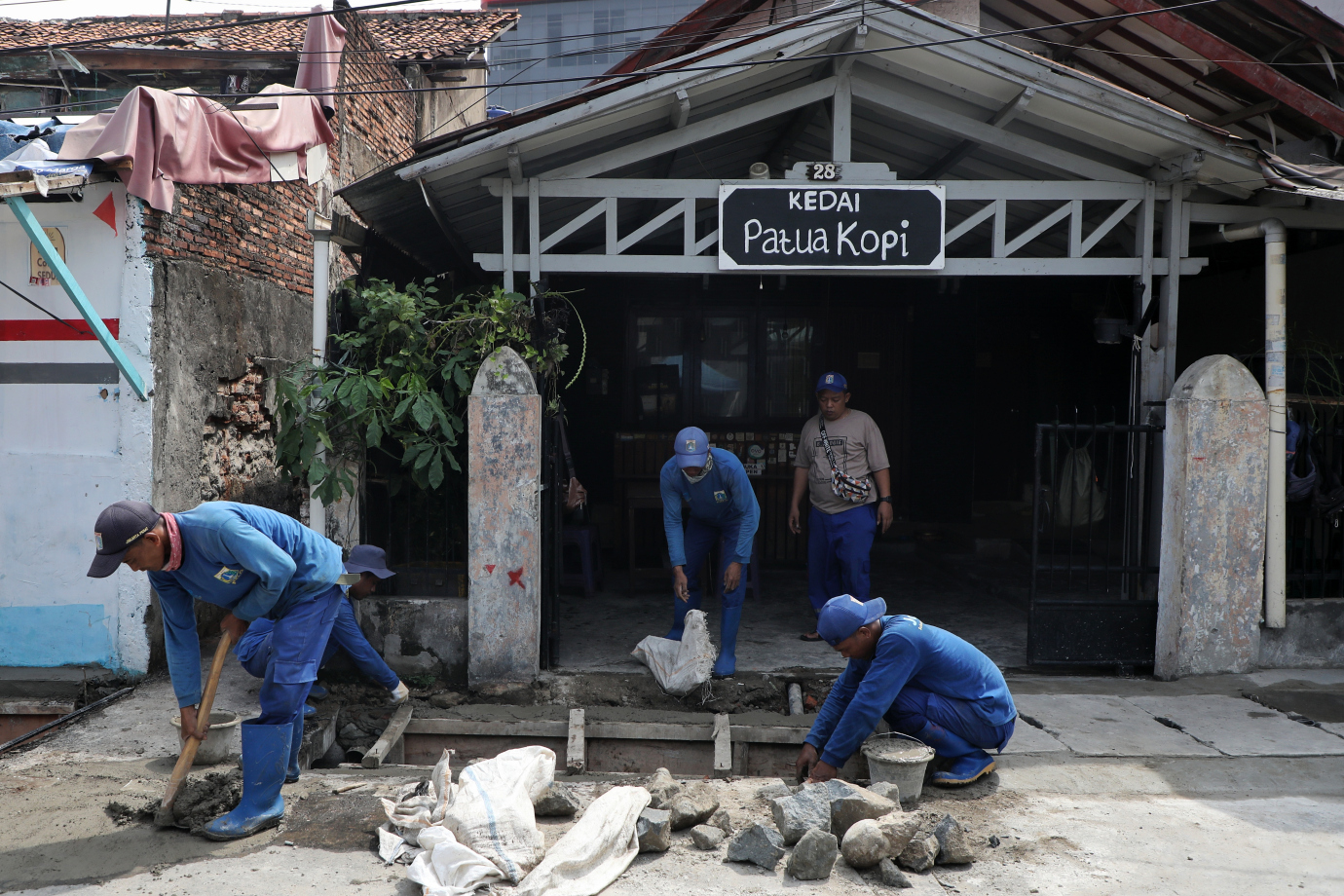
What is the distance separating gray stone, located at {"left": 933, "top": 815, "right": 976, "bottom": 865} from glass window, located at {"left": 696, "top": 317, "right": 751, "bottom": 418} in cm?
635

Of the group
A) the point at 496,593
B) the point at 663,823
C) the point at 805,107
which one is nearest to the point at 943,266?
the point at 805,107

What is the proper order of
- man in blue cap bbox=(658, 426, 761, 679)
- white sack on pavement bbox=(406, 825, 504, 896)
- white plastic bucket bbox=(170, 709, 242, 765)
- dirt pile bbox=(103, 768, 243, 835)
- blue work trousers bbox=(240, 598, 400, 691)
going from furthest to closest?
man in blue cap bbox=(658, 426, 761, 679) < blue work trousers bbox=(240, 598, 400, 691) < white plastic bucket bbox=(170, 709, 242, 765) < dirt pile bbox=(103, 768, 243, 835) < white sack on pavement bbox=(406, 825, 504, 896)

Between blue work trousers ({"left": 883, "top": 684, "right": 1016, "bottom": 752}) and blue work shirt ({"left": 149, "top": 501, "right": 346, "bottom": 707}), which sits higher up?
blue work shirt ({"left": 149, "top": 501, "right": 346, "bottom": 707})

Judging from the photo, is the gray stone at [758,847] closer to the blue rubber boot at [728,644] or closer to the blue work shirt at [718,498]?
the blue rubber boot at [728,644]

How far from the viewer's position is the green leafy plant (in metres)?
5.93

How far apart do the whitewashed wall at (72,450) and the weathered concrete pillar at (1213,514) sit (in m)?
6.92

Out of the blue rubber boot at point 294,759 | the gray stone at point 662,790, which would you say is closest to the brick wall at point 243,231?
the blue rubber boot at point 294,759

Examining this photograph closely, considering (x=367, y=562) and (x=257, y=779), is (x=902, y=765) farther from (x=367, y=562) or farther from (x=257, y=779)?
(x=367, y=562)

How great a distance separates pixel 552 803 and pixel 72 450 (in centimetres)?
427

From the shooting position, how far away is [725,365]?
32.3 feet

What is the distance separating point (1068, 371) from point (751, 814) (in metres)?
7.70

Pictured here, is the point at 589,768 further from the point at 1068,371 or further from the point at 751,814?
the point at 1068,371

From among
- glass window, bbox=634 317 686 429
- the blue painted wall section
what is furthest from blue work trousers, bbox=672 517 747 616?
the blue painted wall section

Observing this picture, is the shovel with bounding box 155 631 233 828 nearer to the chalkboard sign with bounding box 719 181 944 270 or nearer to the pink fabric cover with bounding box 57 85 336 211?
the pink fabric cover with bounding box 57 85 336 211
